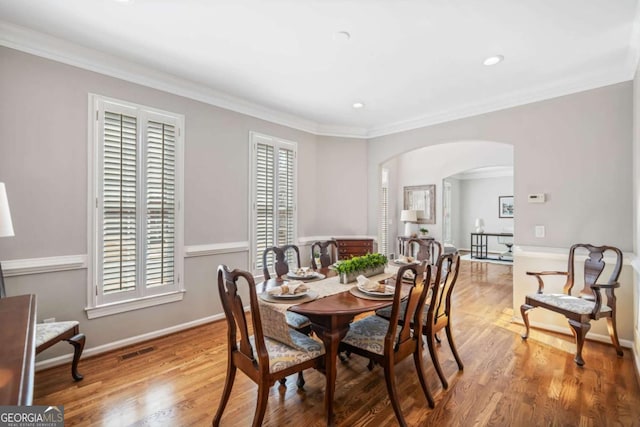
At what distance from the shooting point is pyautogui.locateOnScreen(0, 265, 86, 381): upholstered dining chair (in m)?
2.13

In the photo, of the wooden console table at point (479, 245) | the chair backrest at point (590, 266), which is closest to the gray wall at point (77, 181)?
the chair backrest at point (590, 266)

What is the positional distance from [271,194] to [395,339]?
110 inches

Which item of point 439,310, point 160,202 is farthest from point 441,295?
point 160,202

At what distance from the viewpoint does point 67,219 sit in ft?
8.78

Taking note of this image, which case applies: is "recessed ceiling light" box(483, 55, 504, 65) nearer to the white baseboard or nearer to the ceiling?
the ceiling

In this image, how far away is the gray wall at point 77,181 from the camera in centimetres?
247

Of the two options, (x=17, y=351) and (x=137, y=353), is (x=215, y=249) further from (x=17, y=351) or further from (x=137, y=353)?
(x=17, y=351)

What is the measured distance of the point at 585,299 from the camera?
2.99 meters

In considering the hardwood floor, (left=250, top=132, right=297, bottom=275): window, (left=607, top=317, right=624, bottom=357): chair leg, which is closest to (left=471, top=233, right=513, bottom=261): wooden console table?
the hardwood floor

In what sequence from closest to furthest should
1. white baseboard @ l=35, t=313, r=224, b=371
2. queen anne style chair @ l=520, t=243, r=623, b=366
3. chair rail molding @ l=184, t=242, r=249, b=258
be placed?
white baseboard @ l=35, t=313, r=224, b=371
queen anne style chair @ l=520, t=243, r=623, b=366
chair rail molding @ l=184, t=242, r=249, b=258

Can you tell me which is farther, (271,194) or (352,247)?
(352,247)

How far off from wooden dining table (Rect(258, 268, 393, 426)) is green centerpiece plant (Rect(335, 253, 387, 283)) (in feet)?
1.43

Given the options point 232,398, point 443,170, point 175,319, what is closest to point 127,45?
point 175,319

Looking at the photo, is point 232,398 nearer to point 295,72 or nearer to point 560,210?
point 295,72
